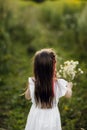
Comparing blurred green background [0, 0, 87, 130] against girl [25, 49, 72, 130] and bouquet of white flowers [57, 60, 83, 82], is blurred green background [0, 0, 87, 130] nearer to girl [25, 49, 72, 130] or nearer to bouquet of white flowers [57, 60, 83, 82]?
bouquet of white flowers [57, 60, 83, 82]

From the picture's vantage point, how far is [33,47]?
13.4 m

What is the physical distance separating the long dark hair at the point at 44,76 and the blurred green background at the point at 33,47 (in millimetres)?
1737

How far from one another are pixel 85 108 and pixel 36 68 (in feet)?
8.05

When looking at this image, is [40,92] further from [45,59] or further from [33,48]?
[33,48]

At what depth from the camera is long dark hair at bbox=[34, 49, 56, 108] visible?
499 centimetres

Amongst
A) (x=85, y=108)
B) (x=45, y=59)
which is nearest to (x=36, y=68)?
(x=45, y=59)

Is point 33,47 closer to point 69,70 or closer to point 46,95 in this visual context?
point 69,70

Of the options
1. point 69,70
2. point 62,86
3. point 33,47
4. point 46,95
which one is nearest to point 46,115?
point 46,95

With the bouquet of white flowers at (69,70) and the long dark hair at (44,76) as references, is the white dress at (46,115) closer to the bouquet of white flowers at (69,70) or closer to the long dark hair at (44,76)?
the long dark hair at (44,76)

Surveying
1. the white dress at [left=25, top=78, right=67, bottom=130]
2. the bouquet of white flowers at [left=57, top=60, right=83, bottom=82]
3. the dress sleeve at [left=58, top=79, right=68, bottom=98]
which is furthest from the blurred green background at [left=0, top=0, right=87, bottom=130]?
the dress sleeve at [left=58, top=79, right=68, bottom=98]

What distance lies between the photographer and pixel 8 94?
8.89 m

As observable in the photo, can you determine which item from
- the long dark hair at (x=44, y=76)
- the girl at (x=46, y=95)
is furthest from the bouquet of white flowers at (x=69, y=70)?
the long dark hair at (x=44, y=76)

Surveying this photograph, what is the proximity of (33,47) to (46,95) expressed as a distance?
27.3ft

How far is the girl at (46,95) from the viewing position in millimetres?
5098
